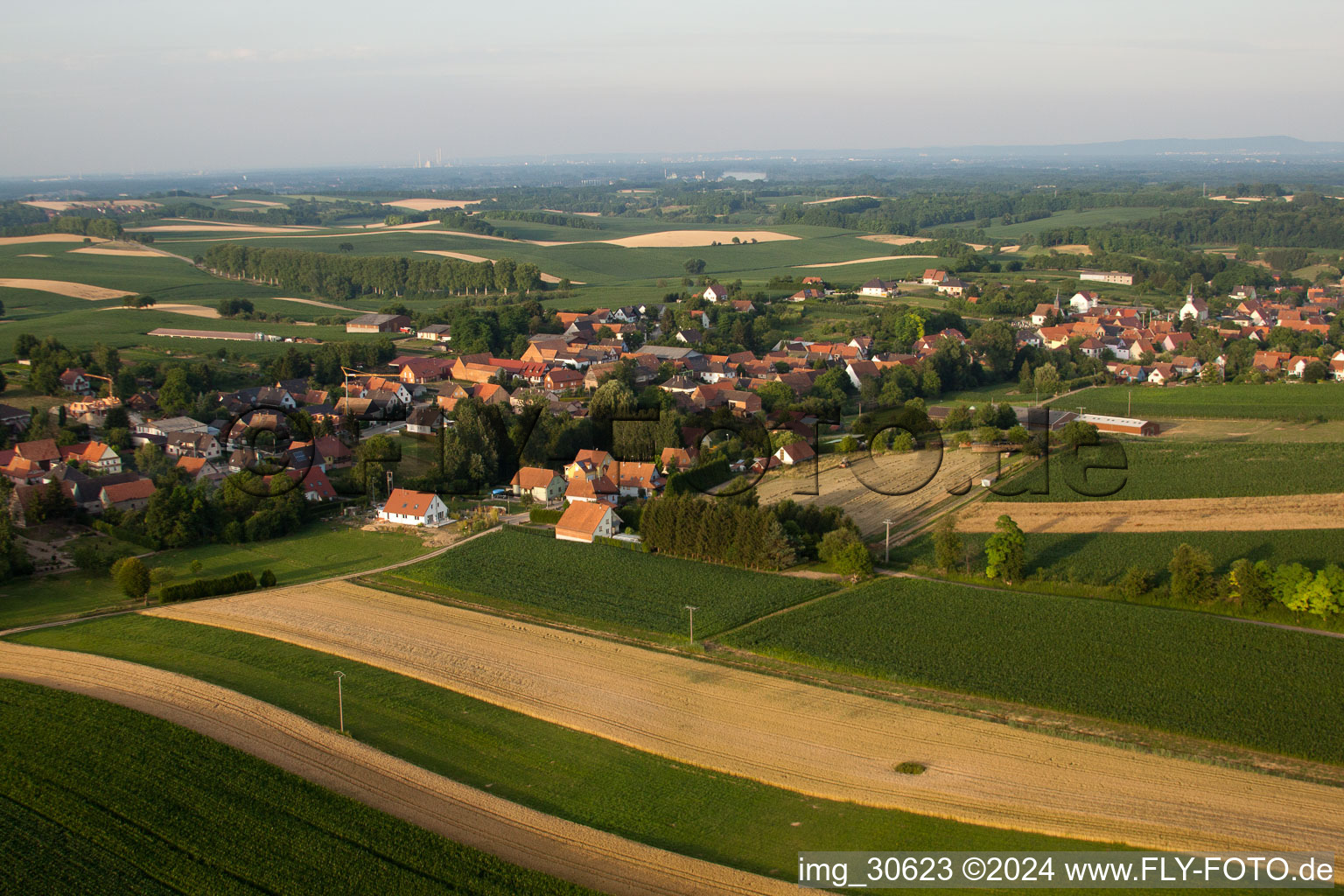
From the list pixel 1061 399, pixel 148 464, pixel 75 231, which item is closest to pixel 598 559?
pixel 148 464

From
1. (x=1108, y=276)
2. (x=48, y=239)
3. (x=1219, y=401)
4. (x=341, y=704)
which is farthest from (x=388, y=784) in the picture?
(x=48, y=239)

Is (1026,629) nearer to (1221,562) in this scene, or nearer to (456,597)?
(1221,562)

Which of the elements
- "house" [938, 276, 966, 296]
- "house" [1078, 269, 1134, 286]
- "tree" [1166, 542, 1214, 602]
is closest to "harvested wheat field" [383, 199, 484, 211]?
"house" [938, 276, 966, 296]

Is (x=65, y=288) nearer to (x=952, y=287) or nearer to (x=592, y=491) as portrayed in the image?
(x=592, y=491)

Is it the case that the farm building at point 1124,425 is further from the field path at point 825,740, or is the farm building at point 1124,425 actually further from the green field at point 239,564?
the green field at point 239,564

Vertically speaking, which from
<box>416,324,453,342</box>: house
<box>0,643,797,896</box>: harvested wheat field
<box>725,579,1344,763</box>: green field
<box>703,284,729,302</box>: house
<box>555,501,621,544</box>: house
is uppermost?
<box>703,284,729,302</box>: house

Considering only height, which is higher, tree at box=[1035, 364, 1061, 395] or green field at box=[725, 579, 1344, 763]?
tree at box=[1035, 364, 1061, 395]

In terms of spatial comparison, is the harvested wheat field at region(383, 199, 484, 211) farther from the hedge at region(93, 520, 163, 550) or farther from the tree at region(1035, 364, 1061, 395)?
the hedge at region(93, 520, 163, 550)
